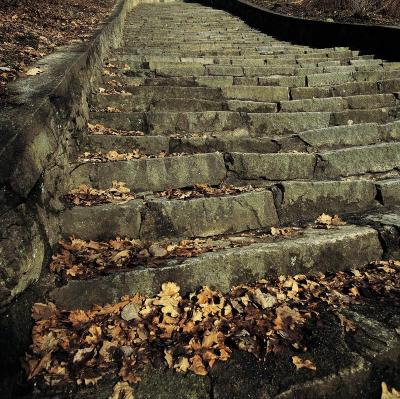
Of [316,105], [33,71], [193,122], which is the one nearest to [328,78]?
[316,105]

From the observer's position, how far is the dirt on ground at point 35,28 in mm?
3653

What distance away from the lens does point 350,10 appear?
9609 millimetres

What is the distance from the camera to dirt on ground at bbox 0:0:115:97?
3653 mm

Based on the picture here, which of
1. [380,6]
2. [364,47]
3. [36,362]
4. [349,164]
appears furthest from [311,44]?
[36,362]

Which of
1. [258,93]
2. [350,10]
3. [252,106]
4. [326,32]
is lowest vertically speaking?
[252,106]

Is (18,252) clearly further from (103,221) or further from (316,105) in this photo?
(316,105)

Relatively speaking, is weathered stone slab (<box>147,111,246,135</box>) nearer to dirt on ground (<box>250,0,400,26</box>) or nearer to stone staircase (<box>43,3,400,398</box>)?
stone staircase (<box>43,3,400,398</box>)

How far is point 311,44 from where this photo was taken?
858cm

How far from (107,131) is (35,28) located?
8.32ft

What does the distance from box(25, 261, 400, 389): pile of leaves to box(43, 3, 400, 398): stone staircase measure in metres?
0.11

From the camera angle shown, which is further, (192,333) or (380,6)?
(380,6)

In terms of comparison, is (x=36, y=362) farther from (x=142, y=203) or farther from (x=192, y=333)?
(x=142, y=203)

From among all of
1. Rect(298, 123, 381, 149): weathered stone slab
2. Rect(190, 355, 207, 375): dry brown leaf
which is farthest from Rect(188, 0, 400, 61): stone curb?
Rect(190, 355, 207, 375): dry brown leaf

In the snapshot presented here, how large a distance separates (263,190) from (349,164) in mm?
1145
